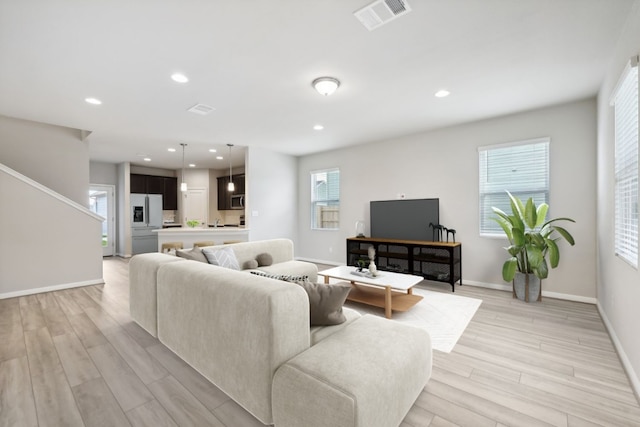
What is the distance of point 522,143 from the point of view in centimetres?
419

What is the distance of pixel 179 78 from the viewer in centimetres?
303

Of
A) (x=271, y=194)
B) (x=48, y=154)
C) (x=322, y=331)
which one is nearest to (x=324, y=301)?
(x=322, y=331)

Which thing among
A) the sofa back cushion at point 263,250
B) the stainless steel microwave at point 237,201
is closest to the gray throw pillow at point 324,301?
the sofa back cushion at point 263,250

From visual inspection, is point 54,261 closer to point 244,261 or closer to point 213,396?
point 244,261

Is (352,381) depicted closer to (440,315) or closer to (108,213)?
(440,315)

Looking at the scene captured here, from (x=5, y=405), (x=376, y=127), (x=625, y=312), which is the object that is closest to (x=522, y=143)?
(x=376, y=127)

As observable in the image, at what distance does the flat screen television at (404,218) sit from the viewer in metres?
4.98

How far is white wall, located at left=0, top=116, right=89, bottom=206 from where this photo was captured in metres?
4.48

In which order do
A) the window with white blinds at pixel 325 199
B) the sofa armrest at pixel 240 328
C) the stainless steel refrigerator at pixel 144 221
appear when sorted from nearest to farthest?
the sofa armrest at pixel 240 328
the window with white blinds at pixel 325 199
the stainless steel refrigerator at pixel 144 221

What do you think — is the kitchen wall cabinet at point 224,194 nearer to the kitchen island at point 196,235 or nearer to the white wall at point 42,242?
the kitchen island at point 196,235

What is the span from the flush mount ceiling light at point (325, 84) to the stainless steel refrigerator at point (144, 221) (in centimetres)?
701

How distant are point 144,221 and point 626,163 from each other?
9692mm

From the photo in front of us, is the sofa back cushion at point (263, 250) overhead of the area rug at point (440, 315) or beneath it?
overhead

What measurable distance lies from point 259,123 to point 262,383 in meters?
3.99
